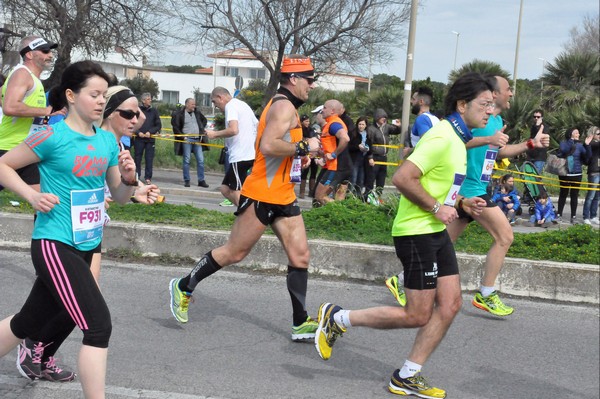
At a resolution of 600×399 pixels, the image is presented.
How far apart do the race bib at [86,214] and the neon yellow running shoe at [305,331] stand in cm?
203

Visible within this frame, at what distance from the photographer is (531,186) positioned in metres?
14.8

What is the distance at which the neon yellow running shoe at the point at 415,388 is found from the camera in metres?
4.73

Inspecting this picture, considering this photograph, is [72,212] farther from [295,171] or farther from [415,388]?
[415,388]

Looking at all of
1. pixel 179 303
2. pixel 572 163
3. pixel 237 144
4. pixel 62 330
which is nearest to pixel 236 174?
pixel 237 144

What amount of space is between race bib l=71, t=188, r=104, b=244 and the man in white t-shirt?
4763mm

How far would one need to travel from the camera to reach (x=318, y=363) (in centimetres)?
527

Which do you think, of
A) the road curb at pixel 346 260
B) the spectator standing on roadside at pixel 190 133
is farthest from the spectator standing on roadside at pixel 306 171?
the road curb at pixel 346 260

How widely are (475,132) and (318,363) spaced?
8.02 ft

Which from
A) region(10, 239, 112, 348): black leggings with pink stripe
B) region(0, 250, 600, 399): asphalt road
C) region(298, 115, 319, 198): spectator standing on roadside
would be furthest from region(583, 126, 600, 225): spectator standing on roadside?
region(10, 239, 112, 348): black leggings with pink stripe

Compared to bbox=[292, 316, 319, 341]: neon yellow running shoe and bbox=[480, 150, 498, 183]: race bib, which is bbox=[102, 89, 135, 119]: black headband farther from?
bbox=[480, 150, 498, 183]: race bib

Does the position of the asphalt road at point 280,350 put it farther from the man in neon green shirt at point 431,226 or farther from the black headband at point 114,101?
the black headband at point 114,101

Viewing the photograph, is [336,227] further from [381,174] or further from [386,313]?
[381,174]

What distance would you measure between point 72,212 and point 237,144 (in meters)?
5.44

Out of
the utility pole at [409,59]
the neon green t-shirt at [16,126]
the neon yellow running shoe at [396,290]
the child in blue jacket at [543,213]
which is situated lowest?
the child in blue jacket at [543,213]
